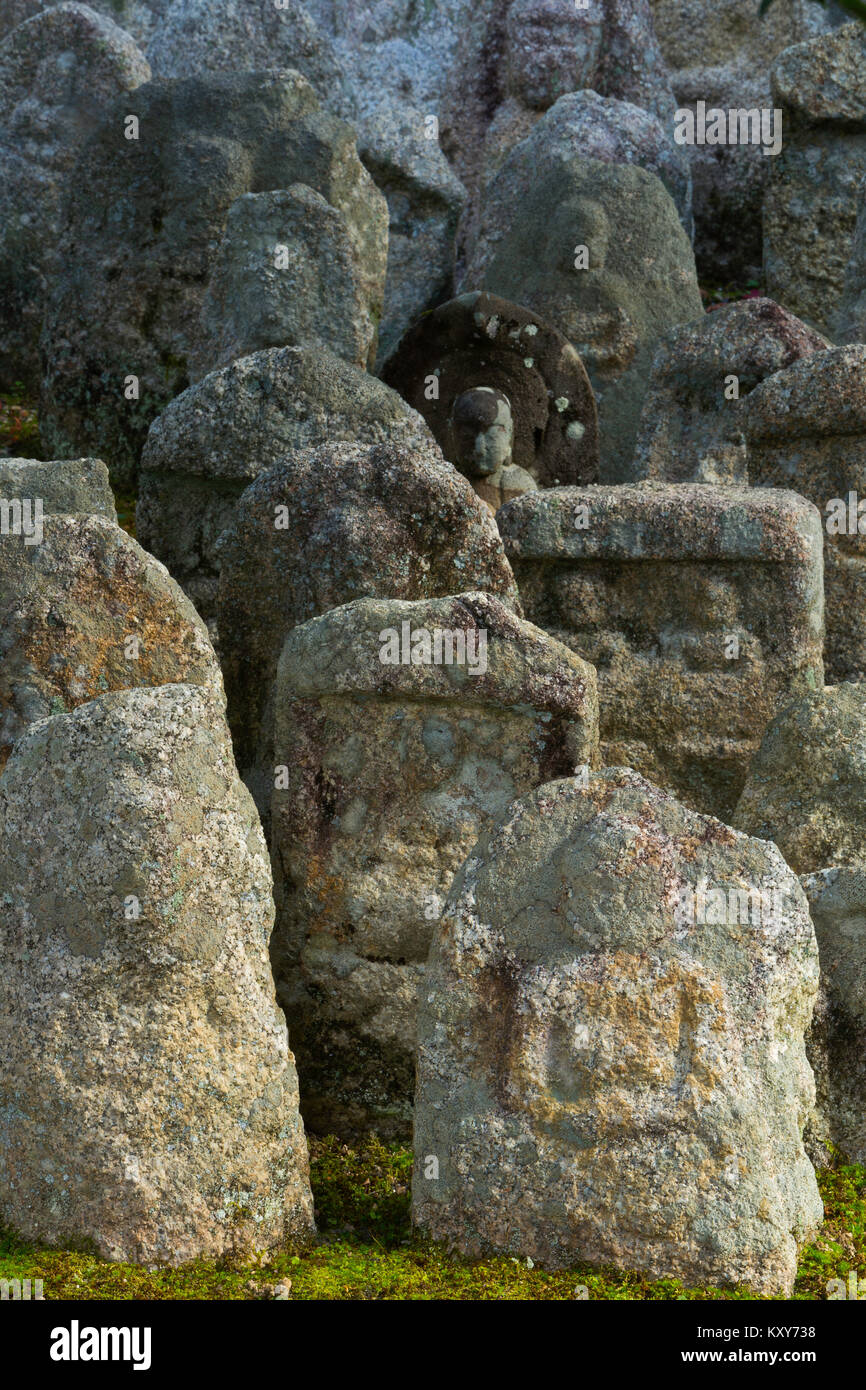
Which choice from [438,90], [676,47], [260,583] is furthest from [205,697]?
[676,47]

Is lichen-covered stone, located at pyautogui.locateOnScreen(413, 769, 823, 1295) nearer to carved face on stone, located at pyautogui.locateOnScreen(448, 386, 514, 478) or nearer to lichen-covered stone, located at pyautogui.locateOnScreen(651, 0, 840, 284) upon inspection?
carved face on stone, located at pyautogui.locateOnScreen(448, 386, 514, 478)

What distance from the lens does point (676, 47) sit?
18.0 m

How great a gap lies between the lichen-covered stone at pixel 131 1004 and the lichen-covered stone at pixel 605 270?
6968 millimetres

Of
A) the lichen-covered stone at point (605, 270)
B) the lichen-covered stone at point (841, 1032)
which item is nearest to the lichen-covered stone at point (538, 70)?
the lichen-covered stone at point (605, 270)

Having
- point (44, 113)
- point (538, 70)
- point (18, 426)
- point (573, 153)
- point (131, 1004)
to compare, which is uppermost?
point (538, 70)

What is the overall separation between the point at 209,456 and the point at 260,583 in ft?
3.82

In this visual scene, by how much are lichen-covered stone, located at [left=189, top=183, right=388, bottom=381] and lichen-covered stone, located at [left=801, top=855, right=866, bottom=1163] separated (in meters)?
5.02

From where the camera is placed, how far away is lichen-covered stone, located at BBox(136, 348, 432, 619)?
627 centimetres

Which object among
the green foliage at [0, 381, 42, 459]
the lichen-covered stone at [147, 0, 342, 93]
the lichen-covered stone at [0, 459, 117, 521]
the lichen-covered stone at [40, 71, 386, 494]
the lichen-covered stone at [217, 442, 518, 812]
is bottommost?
the lichen-covered stone at [217, 442, 518, 812]

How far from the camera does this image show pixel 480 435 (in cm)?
855

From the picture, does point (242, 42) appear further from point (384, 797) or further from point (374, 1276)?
point (374, 1276)

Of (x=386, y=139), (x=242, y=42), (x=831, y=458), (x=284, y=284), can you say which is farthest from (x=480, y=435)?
(x=242, y=42)

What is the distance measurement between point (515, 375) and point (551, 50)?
21.0ft

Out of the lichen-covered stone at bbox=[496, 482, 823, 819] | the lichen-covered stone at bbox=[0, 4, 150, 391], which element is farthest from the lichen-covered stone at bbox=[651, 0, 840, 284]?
the lichen-covered stone at bbox=[496, 482, 823, 819]
